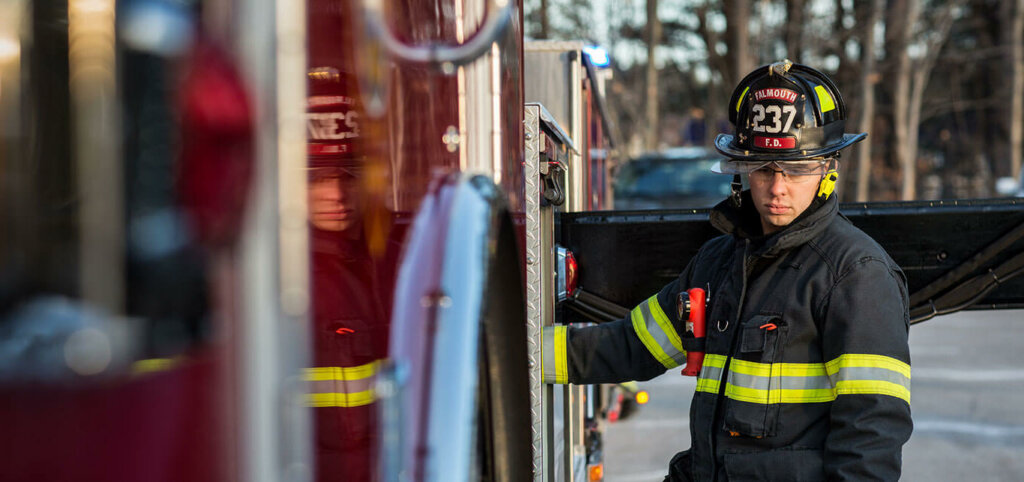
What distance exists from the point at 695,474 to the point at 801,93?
0.99 meters

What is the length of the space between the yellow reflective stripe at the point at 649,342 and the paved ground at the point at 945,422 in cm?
325

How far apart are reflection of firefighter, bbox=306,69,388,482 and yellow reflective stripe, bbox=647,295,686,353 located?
162cm

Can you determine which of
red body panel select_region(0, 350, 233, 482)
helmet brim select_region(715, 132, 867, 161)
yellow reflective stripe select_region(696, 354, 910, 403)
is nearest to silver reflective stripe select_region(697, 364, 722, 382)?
yellow reflective stripe select_region(696, 354, 910, 403)

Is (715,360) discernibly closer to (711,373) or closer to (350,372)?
(711,373)

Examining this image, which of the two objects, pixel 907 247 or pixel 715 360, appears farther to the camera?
pixel 907 247

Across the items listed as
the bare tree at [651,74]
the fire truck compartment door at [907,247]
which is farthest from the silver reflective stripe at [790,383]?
the bare tree at [651,74]

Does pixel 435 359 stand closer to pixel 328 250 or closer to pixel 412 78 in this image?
pixel 328 250

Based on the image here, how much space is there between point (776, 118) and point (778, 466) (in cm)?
85

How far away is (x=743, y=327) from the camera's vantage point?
245cm

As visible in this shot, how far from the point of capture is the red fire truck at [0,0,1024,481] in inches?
32.3

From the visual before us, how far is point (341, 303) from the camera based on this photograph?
52.2 inches

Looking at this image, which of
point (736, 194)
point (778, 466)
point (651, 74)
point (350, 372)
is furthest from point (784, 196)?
point (651, 74)

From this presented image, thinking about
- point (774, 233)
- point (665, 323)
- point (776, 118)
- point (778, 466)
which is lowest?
point (778, 466)

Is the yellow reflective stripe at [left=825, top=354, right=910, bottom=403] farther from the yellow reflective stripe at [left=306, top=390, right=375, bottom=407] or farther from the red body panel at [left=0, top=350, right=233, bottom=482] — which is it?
the red body panel at [left=0, top=350, right=233, bottom=482]
